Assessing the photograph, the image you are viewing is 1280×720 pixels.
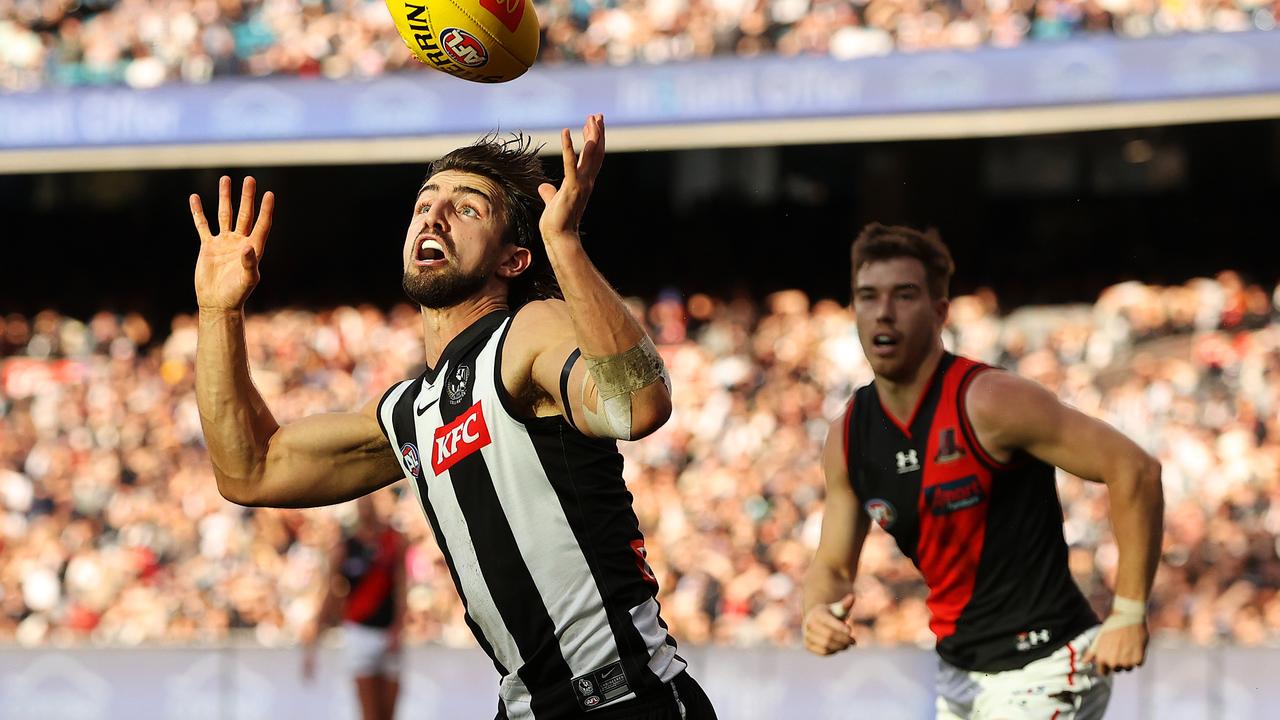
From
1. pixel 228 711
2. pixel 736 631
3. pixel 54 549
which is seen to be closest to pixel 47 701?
pixel 228 711

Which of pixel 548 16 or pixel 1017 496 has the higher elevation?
pixel 548 16

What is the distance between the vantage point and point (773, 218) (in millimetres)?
15930

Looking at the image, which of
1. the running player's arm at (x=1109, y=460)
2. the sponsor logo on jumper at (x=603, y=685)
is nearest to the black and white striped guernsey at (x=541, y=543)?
the sponsor logo on jumper at (x=603, y=685)

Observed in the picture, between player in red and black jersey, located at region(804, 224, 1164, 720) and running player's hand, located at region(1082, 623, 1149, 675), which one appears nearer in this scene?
running player's hand, located at region(1082, 623, 1149, 675)

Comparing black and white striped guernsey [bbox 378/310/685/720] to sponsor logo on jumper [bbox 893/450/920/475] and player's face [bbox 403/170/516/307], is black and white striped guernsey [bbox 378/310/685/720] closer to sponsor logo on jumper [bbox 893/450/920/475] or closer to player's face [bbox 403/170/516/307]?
player's face [bbox 403/170/516/307]

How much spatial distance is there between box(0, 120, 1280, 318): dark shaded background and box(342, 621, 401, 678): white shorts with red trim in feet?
23.2

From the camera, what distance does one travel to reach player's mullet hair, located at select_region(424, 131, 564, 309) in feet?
12.0

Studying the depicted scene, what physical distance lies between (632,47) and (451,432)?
10.5m

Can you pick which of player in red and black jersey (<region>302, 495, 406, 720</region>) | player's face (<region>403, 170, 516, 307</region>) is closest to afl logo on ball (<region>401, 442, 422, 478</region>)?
player's face (<region>403, 170, 516, 307</region>)

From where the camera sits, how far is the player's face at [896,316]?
4445 mm

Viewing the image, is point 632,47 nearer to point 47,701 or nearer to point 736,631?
point 736,631

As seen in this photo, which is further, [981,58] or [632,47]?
[632,47]

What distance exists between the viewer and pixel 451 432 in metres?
3.30

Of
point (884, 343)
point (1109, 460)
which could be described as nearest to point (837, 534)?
point (884, 343)
